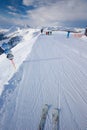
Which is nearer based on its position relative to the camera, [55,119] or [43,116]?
[55,119]

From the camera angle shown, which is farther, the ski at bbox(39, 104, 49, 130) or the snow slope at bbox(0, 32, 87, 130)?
the snow slope at bbox(0, 32, 87, 130)

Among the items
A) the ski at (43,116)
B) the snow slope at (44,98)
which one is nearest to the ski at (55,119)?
the snow slope at (44,98)

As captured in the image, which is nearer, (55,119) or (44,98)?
(55,119)

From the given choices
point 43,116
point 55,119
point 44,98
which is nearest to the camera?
point 55,119

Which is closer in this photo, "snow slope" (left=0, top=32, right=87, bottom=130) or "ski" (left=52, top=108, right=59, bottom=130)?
"ski" (left=52, top=108, right=59, bottom=130)

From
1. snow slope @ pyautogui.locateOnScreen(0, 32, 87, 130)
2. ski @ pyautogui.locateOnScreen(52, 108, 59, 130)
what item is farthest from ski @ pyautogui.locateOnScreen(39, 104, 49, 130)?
ski @ pyautogui.locateOnScreen(52, 108, 59, 130)

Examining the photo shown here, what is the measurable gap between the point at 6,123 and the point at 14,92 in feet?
5.24

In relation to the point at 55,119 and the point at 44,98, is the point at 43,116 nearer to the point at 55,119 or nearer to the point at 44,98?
the point at 55,119

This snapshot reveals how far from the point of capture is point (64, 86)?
17.7 feet

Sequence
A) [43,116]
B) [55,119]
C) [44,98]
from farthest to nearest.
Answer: [44,98], [43,116], [55,119]

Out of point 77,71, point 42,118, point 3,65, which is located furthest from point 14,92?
point 3,65

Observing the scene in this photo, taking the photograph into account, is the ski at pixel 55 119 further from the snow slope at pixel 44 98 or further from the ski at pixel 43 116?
the ski at pixel 43 116

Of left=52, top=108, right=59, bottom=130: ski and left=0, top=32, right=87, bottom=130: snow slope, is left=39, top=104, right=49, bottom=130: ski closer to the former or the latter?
left=0, top=32, right=87, bottom=130: snow slope

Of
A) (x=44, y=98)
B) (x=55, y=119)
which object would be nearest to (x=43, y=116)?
(x=55, y=119)
